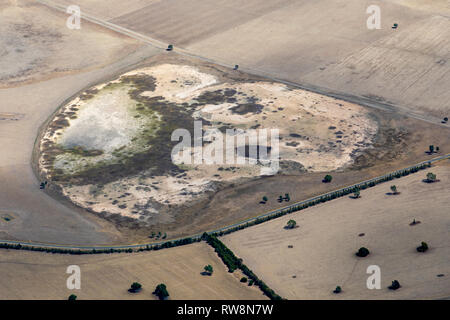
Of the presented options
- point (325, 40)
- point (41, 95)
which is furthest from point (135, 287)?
point (325, 40)

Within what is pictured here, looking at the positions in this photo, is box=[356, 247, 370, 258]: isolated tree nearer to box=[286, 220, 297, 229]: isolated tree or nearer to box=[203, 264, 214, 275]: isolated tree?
box=[286, 220, 297, 229]: isolated tree

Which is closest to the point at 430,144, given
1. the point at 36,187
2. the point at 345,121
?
the point at 345,121

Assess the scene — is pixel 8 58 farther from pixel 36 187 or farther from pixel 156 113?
pixel 36 187

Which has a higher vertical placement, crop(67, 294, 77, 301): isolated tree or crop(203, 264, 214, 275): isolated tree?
crop(203, 264, 214, 275): isolated tree

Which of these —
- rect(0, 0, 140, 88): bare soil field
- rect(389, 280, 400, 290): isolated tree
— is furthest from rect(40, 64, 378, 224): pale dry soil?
rect(389, 280, 400, 290): isolated tree

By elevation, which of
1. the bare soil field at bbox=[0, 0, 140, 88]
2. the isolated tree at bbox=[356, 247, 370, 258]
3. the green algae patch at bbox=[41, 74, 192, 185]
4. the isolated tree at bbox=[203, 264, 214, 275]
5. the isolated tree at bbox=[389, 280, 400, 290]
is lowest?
the isolated tree at bbox=[389, 280, 400, 290]

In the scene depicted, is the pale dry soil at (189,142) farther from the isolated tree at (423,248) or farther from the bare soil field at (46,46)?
the isolated tree at (423,248)
